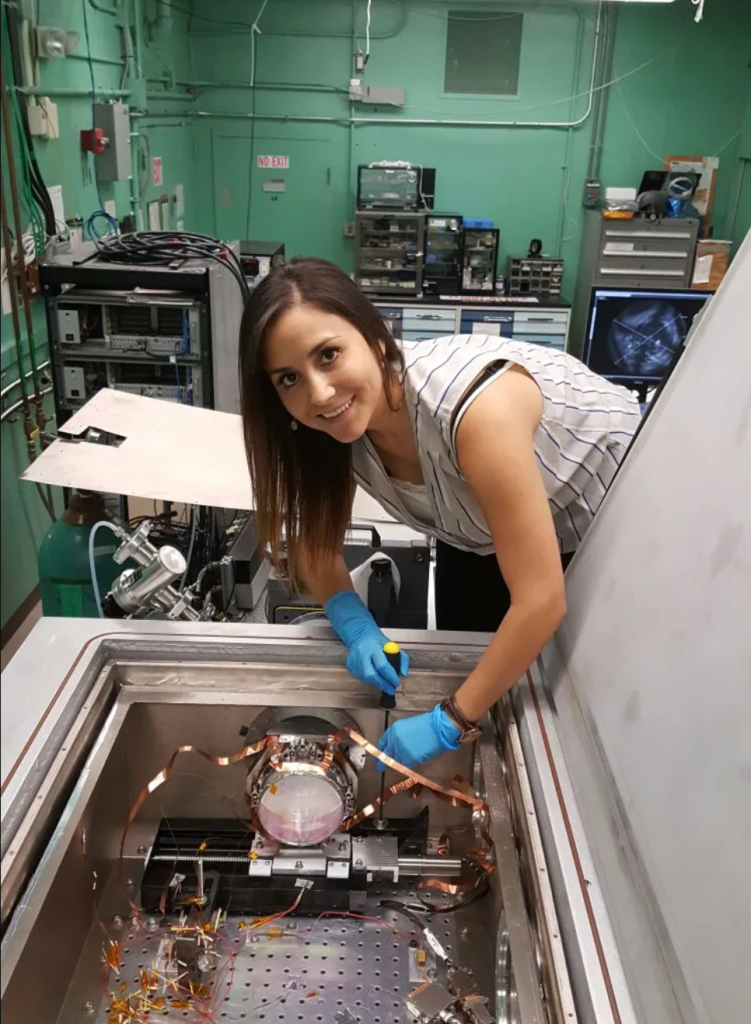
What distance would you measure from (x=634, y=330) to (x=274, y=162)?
2.75 m

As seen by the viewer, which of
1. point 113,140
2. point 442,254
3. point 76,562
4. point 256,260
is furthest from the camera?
point 442,254

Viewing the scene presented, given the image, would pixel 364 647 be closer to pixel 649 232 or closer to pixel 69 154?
pixel 69 154

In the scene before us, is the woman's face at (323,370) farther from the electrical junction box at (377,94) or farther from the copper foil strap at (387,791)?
the electrical junction box at (377,94)

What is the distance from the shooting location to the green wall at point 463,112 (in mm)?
4844

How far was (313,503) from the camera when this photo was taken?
120 cm

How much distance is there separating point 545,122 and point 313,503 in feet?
15.2

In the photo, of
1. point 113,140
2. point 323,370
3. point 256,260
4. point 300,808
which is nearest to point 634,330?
point 256,260

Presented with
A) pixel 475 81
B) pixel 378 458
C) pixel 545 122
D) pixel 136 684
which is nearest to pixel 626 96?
pixel 545 122

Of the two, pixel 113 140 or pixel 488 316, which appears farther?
pixel 488 316

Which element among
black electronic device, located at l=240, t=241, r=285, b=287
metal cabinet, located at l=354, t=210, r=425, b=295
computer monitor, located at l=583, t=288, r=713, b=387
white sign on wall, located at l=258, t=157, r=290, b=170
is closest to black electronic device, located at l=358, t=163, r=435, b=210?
metal cabinet, located at l=354, t=210, r=425, b=295

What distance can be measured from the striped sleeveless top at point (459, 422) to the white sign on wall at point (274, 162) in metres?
4.39

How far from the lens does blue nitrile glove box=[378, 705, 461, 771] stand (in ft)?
3.02

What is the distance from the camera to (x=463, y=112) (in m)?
5.01

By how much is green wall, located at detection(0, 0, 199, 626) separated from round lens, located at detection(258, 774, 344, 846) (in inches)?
40.1
